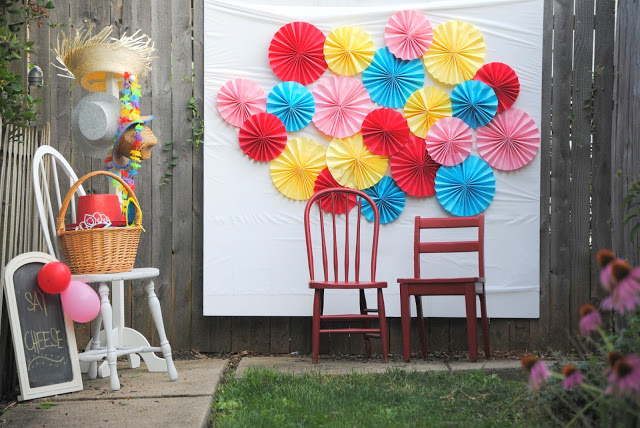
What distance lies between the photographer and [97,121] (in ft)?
11.3

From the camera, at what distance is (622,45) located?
155 inches

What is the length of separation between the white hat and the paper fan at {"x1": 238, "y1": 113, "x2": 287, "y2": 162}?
85 cm

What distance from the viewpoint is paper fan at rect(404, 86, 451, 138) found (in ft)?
13.8

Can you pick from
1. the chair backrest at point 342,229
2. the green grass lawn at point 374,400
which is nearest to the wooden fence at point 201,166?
the chair backrest at point 342,229

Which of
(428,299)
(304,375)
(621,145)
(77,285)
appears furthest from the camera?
(428,299)

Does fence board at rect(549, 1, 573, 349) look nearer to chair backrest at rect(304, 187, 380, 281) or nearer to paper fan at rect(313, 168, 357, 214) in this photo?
chair backrest at rect(304, 187, 380, 281)

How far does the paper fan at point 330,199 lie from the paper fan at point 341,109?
0.82ft

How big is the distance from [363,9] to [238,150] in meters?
1.12

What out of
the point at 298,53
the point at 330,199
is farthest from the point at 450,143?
the point at 298,53

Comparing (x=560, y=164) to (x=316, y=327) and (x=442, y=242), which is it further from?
(x=316, y=327)

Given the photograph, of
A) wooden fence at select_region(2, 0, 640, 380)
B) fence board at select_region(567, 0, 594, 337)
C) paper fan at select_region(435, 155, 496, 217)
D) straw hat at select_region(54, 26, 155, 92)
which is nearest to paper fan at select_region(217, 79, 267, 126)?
wooden fence at select_region(2, 0, 640, 380)

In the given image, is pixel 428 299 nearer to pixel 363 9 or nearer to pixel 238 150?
pixel 238 150

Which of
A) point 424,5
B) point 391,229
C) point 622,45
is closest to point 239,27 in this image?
point 424,5

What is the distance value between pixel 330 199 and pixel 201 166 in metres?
0.79
